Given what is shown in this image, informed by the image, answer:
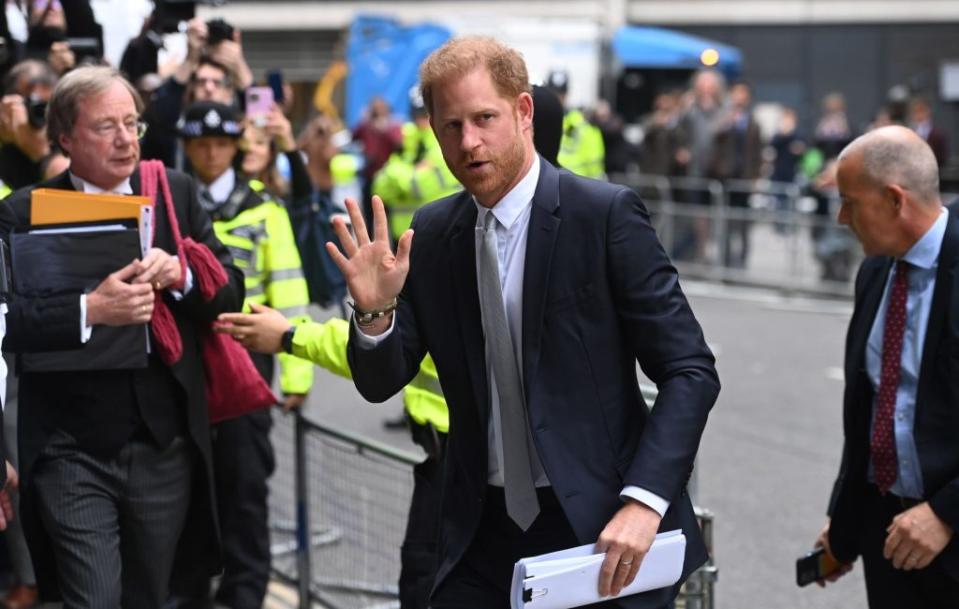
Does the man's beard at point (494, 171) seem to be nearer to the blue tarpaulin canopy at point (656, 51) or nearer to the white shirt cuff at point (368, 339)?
the white shirt cuff at point (368, 339)

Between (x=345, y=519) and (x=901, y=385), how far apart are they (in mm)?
2523

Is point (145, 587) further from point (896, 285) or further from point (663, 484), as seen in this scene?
point (896, 285)

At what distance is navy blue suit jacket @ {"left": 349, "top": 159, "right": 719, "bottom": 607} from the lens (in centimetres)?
317

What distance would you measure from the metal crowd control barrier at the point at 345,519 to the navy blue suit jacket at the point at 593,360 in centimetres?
187

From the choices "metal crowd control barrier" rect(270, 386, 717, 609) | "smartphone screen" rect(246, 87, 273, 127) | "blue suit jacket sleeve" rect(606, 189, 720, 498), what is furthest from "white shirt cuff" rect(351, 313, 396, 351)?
"smartphone screen" rect(246, 87, 273, 127)

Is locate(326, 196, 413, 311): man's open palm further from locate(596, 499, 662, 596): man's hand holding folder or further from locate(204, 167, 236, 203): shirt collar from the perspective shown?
locate(204, 167, 236, 203): shirt collar

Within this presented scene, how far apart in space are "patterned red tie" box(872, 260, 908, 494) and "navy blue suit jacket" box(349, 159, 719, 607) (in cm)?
94

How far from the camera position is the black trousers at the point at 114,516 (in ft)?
13.7

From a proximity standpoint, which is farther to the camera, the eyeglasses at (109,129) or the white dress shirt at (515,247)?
the eyeglasses at (109,129)

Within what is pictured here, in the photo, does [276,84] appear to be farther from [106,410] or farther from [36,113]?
[106,410]

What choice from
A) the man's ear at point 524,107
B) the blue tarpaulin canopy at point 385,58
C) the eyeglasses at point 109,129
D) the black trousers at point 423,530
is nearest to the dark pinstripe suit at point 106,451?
the eyeglasses at point 109,129

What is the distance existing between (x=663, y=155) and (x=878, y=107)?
1787 centimetres

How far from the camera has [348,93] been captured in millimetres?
24312

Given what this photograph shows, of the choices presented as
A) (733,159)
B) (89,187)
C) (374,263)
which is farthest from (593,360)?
(733,159)
